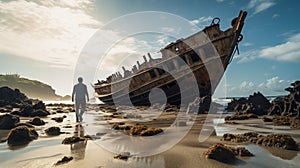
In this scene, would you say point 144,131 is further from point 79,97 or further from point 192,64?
point 192,64

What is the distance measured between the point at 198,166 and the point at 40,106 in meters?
13.0

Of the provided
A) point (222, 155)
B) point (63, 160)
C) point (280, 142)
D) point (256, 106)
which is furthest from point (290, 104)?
point (63, 160)

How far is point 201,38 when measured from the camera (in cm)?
1533

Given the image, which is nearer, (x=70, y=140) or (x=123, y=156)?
(x=123, y=156)

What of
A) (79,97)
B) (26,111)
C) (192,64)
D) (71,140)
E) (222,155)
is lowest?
(222,155)

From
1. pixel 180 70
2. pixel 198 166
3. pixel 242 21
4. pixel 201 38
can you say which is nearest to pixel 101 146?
pixel 198 166

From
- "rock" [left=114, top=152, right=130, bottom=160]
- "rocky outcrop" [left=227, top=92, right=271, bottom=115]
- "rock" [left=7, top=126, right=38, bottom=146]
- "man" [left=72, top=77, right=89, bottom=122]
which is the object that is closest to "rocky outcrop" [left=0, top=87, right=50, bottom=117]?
"man" [left=72, top=77, right=89, bottom=122]

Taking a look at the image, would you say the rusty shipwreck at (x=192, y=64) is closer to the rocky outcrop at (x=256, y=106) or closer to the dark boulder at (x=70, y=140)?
the rocky outcrop at (x=256, y=106)

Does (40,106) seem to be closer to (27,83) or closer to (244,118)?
(244,118)

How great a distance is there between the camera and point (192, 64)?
50.9 feet

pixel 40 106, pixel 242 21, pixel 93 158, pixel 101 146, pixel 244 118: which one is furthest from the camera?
pixel 242 21

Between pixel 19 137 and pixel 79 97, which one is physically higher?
pixel 79 97

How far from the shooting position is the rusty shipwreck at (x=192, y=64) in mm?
14992

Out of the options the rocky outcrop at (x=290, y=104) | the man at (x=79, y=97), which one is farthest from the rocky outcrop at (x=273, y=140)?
the man at (x=79, y=97)
